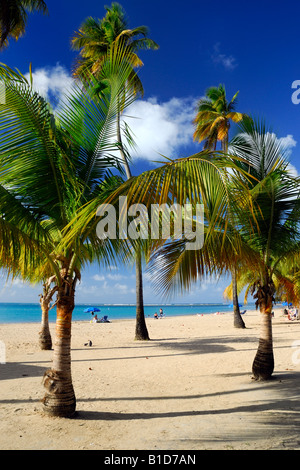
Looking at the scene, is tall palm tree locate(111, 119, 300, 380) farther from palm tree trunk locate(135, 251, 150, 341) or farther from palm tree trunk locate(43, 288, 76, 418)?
palm tree trunk locate(135, 251, 150, 341)

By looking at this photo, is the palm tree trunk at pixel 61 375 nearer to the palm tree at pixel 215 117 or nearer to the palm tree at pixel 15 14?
→ the palm tree at pixel 15 14

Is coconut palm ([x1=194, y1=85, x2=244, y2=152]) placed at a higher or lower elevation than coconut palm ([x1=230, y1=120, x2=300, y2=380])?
higher

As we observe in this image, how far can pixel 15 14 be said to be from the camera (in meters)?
11.1

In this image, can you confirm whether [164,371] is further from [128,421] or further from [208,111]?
[208,111]

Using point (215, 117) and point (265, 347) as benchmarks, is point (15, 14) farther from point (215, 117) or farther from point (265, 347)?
point (215, 117)

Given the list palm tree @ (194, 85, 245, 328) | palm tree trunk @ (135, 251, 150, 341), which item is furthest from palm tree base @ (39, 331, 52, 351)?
palm tree @ (194, 85, 245, 328)

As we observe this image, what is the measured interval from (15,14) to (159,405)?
12392mm

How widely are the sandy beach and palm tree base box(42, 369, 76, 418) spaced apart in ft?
0.44

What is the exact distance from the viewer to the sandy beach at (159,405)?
14.9 feet

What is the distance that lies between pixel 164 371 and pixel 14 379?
3.84m

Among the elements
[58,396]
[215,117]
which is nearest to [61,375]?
[58,396]

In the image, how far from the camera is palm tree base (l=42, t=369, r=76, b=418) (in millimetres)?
5344

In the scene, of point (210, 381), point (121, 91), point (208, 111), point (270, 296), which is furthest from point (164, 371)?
point (208, 111)

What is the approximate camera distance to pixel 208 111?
935 inches
